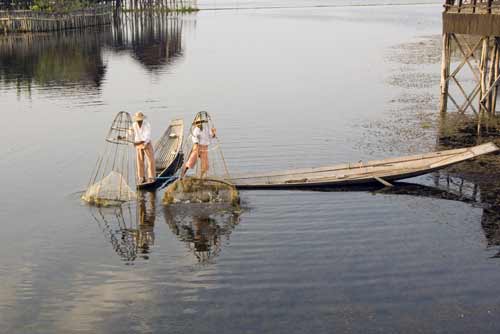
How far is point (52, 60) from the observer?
158ft

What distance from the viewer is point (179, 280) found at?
40.9ft

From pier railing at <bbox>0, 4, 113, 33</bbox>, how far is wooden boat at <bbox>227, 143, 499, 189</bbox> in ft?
179

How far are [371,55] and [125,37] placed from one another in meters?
31.0

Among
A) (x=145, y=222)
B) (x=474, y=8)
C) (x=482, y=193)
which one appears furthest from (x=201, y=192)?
(x=474, y=8)

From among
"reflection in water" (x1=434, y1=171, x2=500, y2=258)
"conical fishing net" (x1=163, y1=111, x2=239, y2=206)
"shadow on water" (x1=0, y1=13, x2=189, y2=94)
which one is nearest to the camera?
"reflection in water" (x1=434, y1=171, x2=500, y2=258)

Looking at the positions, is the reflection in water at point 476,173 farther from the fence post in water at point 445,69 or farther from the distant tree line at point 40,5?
the distant tree line at point 40,5

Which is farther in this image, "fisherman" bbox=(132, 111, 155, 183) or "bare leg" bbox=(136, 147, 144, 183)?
"bare leg" bbox=(136, 147, 144, 183)

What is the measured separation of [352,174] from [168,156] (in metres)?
5.74

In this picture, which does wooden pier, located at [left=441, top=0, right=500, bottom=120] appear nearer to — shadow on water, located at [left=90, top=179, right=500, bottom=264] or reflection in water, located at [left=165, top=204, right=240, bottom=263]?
shadow on water, located at [left=90, top=179, right=500, bottom=264]

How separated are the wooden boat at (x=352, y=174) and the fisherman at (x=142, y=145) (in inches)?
87.2

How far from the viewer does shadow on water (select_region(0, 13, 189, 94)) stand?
132ft

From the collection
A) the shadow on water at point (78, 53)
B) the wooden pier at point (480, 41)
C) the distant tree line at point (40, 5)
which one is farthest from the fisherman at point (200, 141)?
the distant tree line at point (40, 5)

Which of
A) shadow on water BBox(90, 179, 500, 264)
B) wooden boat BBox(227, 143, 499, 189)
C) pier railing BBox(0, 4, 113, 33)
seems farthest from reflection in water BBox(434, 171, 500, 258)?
pier railing BBox(0, 4, 113, 33)

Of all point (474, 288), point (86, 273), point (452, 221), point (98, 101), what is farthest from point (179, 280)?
point (98, 101)
